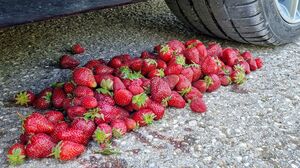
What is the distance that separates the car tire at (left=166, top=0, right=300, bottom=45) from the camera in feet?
7.88

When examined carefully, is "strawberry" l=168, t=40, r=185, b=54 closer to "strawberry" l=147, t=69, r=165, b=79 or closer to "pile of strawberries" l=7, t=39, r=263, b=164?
"pile of strawberries" l=7, t=39, r=263, b=164

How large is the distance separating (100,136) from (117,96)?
0.23 meters

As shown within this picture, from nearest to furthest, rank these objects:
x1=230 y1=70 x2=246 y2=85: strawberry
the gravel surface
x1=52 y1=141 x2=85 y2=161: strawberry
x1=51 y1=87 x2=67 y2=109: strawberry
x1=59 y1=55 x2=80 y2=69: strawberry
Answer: x1=52 y1=141 x2=85 y2=161: strawberry < the gravel surface < x1=51 y1=87 x2=67 y2=109: strawberry < x1=230 y1=70 x2=246 y2=85: strawberry < x1=59 y1=55 x2=80 y2=69: strawberry

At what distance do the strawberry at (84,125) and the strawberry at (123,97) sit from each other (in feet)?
0.59

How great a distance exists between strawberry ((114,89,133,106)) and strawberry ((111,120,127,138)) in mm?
102

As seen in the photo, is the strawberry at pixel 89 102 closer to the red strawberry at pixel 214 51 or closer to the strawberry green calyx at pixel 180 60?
the strawberry green calyx at pixel 180 60

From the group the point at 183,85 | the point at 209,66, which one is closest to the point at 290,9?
the point at 209,66

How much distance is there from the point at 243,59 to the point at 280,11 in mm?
385

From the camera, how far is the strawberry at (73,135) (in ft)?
5.45

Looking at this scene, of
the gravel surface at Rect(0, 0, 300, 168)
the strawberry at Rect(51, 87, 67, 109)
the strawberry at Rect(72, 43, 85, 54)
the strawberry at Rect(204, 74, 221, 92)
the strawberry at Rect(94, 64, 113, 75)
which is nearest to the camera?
the gravel surface at Rect(0, 0, 300, 168)

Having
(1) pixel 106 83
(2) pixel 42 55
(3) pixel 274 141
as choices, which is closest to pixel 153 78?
(1) pixel 106 83

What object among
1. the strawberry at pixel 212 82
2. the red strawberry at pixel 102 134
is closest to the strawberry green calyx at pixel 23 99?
the red strawberry at pixel 102 134

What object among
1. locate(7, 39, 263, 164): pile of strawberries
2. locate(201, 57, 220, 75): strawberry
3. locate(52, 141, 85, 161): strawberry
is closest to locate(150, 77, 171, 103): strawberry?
locate(7, 39, 263, 164): pile of strawberries

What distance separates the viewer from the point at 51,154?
1.63 meters
